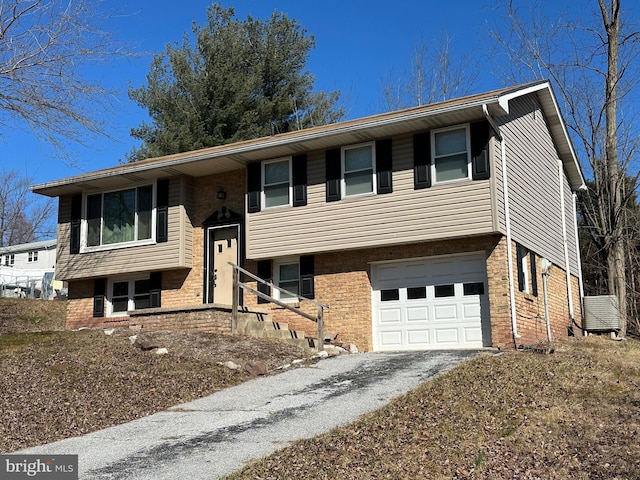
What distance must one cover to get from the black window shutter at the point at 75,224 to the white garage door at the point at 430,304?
8.39 metres

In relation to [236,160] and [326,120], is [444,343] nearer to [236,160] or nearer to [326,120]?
[236,160]

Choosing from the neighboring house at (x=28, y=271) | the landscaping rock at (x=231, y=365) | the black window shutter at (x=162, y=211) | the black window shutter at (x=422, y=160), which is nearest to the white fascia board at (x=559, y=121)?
the black window shutter at (x=422, y=160)

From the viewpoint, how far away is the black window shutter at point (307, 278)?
1634 cm

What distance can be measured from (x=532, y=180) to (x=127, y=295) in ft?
34.7

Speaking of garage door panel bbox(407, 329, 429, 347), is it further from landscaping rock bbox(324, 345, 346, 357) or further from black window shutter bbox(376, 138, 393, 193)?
black window shutter bbox(376, 138, 393, 193)

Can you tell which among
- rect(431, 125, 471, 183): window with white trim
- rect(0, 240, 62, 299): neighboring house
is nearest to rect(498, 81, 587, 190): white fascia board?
rect(431, 125, 471, 183): window with white trim

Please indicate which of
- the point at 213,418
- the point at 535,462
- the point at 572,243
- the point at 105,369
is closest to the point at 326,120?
the point at 572,243

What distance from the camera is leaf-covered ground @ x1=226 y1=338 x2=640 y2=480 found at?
22.2 ft

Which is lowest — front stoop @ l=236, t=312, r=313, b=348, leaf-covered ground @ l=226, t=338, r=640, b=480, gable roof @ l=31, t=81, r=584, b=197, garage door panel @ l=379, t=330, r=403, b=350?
leaf-covered ground @ l=226, t=338, r=640, b=480

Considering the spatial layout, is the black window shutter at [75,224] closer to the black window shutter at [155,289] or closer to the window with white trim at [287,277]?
the black window shutter at [155,289]

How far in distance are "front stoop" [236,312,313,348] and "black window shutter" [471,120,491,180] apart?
4.88 meters

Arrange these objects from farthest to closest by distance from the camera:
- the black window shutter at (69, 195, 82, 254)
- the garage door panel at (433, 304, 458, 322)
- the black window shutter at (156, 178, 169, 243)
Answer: the black window shutter at (69, 195, 82, 254)
the black window shutter at (156, 178, 169, 243)
the garage door panel at (433, 304, 458, 322)

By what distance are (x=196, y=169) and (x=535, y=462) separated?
12.7m

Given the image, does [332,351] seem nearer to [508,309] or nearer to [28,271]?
[508,309]
